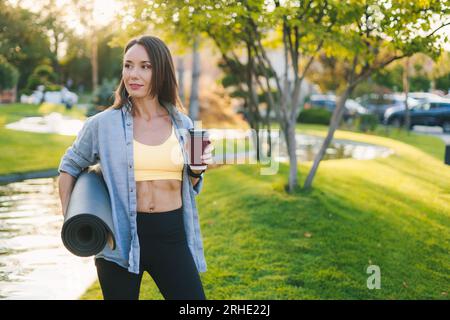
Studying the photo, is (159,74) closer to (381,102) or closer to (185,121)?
(185,121)

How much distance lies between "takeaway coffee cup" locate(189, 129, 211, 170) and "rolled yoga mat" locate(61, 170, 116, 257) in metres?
0.44

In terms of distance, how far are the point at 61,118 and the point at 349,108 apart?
13.4 m

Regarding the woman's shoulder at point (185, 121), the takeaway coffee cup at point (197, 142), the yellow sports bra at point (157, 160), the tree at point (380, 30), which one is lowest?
the yellow sports bra at point (157, 160)

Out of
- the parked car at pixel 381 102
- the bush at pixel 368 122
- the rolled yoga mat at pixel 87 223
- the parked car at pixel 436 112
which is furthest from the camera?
the parked car at pixel 381 102

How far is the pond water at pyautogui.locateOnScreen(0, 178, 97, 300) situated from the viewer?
557 cm

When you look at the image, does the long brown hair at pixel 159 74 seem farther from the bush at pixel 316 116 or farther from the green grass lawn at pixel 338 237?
the bush at pixel 316 116

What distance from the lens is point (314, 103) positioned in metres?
35.4

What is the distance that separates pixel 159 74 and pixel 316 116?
87.9 ft

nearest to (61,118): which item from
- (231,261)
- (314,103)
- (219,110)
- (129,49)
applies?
(219,110)

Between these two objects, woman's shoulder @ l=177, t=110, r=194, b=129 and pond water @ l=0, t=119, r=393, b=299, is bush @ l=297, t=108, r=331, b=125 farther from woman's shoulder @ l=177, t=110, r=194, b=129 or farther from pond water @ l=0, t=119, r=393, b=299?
woman's shoulder @ l=177, t=110, r=194, b=129

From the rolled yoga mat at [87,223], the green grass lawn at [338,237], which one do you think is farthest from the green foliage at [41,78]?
the rolled yoga mat at [87,223]

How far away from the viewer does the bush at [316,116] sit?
1152 inches

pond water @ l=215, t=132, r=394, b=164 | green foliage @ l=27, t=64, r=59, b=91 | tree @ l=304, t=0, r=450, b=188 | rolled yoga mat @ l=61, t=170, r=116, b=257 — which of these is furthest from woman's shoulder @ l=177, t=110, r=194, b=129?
green foliage @ l=27, t=64, r=59, b=91

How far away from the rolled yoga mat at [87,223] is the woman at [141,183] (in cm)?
10
